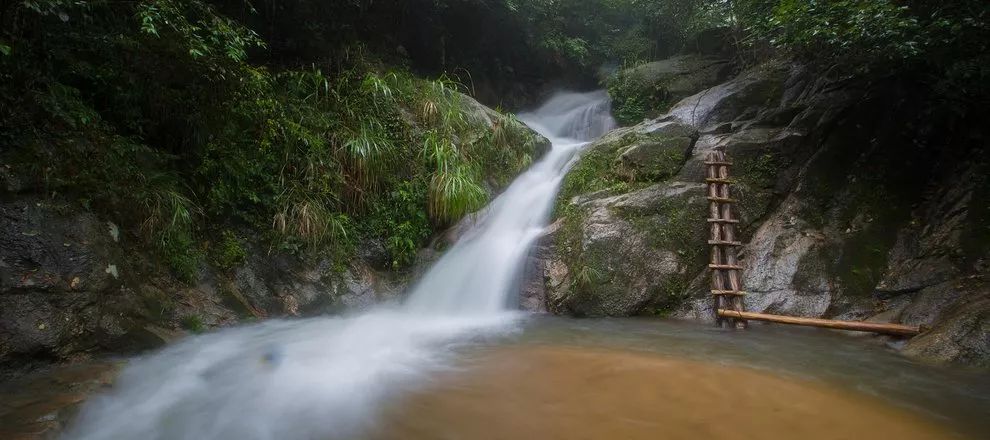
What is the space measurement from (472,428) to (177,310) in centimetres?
311

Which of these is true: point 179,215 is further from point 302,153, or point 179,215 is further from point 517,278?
point 517,278

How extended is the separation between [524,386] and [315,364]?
1.56m

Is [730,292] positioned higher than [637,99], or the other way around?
[637,99]

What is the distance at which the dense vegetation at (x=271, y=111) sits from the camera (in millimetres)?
3686

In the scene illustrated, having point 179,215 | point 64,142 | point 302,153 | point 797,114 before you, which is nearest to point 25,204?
point 64,142

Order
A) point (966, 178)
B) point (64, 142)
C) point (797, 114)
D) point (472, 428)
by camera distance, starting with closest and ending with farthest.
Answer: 1. point (472, 428)
2. point (64, 142)
3. point (966, 178)
4. point (797, 114)

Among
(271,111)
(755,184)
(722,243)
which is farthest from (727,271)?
(271,111)

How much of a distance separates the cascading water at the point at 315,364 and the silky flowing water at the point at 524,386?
0.05 ft

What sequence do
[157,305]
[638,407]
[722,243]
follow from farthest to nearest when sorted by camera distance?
[722,243] → [157,305] → [638,407]

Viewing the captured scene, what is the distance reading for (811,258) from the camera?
527cm

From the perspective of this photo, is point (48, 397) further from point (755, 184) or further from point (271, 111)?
point (755, 184)

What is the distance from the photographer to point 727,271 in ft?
17.4

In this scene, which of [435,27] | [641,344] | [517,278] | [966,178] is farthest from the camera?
[435,27]

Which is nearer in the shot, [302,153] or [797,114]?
[302,153]
